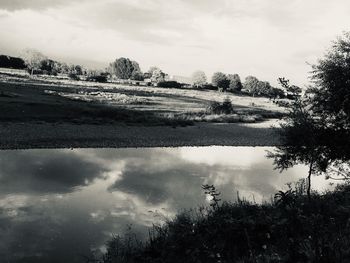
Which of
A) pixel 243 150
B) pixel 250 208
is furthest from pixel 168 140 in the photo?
pixel 250 208

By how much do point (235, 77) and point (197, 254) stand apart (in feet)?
543

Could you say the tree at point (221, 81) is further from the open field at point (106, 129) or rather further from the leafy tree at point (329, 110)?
the leafy tree at point (329, 110)

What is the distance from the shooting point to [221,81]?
527 ft

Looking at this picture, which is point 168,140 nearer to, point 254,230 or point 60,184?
point 60,184

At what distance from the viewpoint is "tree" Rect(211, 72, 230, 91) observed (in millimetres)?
160500

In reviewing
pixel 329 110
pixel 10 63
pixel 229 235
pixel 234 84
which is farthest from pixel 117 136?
pixel 10 63

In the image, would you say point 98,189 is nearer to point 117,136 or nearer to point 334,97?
point 334,97

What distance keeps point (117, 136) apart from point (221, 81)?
128 metres

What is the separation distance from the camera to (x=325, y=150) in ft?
73.8

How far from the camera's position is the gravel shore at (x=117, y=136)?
3044cm

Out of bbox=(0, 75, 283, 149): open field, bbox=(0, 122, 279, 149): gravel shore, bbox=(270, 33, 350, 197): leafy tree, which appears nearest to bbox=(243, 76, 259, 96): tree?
bbox=(0, 75, 283, 149): open field

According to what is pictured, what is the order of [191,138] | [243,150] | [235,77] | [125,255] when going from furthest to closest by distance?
[235,77]
[191,138]
[243,150]
[125,255]

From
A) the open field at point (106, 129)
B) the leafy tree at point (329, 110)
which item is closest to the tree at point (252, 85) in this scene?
the open field at point (106, 129)

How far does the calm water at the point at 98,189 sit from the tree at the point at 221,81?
129 metres
